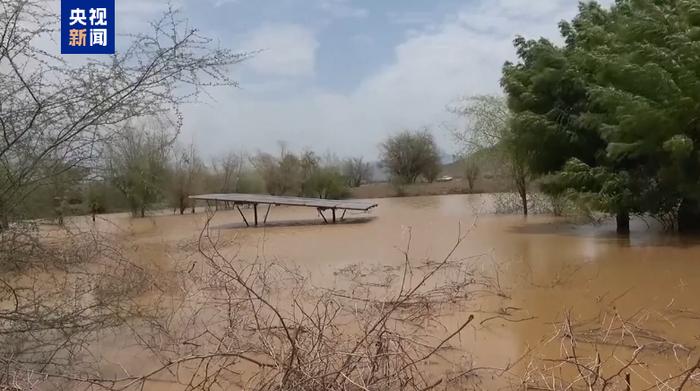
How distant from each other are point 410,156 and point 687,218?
27.8 meters

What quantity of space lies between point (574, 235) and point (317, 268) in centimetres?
527

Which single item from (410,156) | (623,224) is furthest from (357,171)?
(623,224)

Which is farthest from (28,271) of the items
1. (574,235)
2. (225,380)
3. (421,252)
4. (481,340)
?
(574,235)

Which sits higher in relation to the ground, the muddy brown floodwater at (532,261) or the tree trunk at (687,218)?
the tree trunk at (687,218)

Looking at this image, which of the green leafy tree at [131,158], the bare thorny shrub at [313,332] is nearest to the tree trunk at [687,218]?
the bare thorny shrub at [313,332]

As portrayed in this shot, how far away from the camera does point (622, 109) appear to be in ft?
29.9

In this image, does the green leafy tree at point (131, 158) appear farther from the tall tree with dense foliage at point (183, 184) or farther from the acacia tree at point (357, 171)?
the acacia tree at point (357, 171)

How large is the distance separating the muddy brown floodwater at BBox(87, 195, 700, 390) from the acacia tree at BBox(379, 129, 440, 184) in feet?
67.3

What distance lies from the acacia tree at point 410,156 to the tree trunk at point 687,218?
26.9 meters

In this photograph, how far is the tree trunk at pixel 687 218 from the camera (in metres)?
10.1

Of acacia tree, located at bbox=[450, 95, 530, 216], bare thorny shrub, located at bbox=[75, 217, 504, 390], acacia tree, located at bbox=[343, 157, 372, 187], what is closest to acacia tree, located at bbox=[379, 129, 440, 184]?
acacia tree, located at bbox=[343, 157, 372, 187]

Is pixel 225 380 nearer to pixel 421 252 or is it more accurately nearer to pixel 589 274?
pixel 589 274

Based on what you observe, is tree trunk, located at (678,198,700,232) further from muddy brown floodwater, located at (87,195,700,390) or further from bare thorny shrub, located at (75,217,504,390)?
bare thorny shrub, located at (75,217,504,390)

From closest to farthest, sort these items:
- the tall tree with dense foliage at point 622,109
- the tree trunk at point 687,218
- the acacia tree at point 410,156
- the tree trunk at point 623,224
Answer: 1. the tall tree with dense foliage at point 622,109
2. the tree trunk at point 687,218
3. the tree trunk at point 623,224
4. the acacia tree at point 410,156
